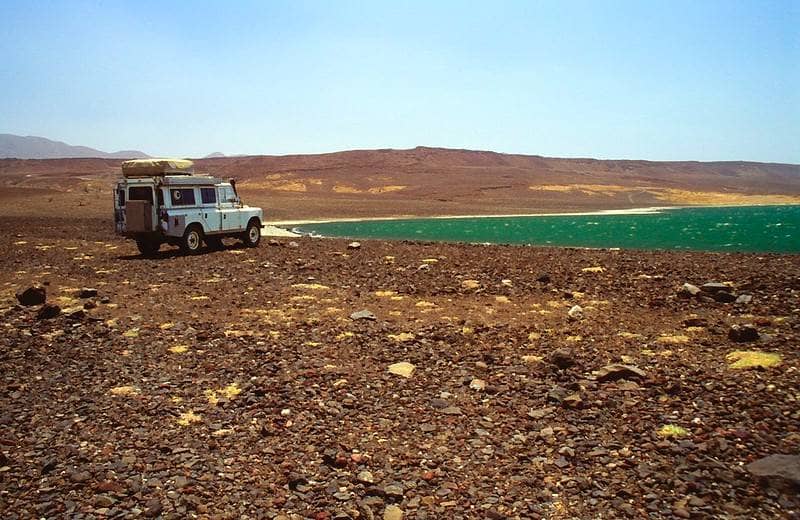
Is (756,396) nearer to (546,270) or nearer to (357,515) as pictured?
(357,515)

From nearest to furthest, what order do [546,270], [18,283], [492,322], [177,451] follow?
[177,451]
[492,322]
[18,283]
[546,270]

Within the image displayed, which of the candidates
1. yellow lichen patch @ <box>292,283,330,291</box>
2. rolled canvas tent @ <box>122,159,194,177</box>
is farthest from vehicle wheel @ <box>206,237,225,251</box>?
yellow lichen patch @ <box>292,283,330,291</box>

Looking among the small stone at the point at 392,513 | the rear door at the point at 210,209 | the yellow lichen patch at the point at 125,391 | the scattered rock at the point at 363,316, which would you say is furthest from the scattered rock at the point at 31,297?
the small stone at the point at 392,513

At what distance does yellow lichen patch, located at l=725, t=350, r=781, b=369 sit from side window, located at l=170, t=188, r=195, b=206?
1916cm

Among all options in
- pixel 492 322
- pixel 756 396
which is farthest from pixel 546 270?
pixel 756 396

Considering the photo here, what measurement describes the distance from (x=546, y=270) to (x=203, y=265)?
11487mm

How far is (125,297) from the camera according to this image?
13.6 metres

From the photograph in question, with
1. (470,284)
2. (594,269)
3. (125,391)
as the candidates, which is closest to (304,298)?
(470,284)

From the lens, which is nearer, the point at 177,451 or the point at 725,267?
the point at 177,451

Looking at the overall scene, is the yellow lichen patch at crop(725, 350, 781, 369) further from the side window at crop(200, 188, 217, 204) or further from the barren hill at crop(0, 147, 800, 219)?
the barren hill at crop(0, 147, 800, 219)

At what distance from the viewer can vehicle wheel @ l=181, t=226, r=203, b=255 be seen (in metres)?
21.9

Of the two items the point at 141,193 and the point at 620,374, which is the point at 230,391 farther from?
the point at 141,193

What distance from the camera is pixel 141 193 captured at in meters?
21.0

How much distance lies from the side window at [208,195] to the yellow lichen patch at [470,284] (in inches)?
490
